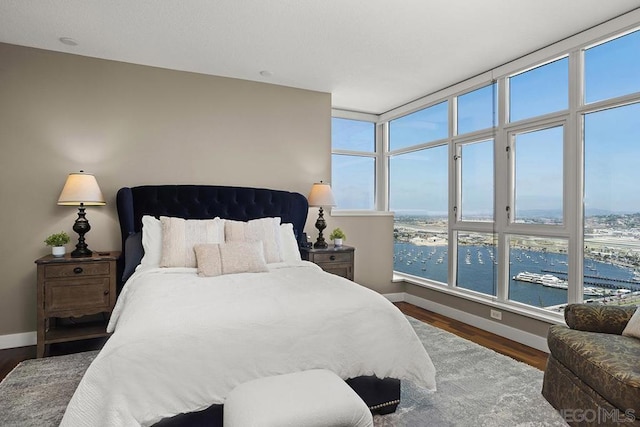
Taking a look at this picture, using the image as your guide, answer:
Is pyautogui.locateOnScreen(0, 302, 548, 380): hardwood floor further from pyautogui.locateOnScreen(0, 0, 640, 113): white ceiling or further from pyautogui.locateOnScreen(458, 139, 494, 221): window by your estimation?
pyautogui.locateOnScreen(0, 0, 640, 113): white ceiling

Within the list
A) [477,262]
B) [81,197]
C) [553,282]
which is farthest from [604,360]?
[81,197]

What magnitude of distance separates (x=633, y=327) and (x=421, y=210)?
10.2ft

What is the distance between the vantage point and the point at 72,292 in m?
3.16

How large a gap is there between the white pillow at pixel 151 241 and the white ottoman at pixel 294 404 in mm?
1941

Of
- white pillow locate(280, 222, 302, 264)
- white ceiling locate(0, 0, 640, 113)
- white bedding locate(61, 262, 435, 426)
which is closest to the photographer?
white bedding locate(61, 262, 435, 426)

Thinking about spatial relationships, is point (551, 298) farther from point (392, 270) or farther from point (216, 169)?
point (216, 169)

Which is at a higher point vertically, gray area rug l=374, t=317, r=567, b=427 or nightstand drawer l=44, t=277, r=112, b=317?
nightstand drawer l=44, t=277, r=112, b=317

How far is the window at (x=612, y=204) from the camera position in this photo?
2.91 metres

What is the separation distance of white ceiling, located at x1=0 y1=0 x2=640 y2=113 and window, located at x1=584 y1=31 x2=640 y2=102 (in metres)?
0.25

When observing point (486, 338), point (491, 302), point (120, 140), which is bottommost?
point (486, 338)

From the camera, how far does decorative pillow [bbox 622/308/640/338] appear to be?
7.02 feet

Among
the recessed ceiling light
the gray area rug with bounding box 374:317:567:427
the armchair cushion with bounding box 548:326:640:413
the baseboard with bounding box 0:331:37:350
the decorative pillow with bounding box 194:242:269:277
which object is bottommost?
the gray area rug with bounding box 374:317:567:427

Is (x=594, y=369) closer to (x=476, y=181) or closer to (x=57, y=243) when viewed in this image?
(x=476, y=181)

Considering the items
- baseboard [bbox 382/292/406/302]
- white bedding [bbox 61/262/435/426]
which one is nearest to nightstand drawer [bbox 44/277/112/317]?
white bedding [bbox 61/262/435/426]
